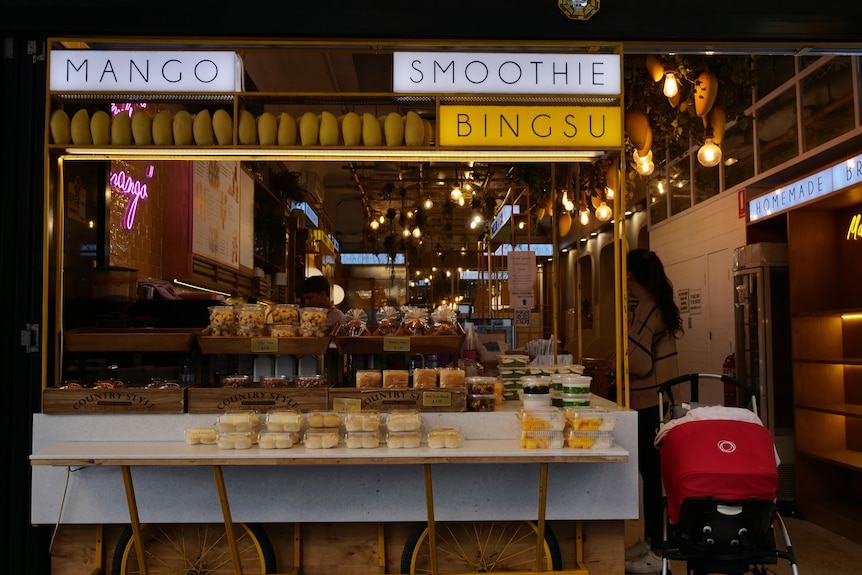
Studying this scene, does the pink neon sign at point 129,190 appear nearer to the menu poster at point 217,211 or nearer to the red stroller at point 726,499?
the menu poster at point 217,211

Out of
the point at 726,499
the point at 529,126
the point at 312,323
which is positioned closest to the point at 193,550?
the point at 312,323

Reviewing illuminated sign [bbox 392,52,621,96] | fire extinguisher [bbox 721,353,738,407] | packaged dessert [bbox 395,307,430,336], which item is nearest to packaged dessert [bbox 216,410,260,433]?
packaged dessert [bbox 395,307,430,336]

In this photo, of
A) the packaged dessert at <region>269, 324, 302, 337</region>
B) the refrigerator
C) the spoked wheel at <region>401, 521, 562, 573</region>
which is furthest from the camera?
the refrigerator

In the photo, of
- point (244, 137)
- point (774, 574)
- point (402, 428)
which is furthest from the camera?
point (774, 574)

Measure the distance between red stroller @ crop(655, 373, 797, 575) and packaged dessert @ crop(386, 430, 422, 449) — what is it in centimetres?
113

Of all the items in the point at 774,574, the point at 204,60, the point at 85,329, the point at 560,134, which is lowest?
the point at 774,574

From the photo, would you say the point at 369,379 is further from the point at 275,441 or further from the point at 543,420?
the point at 543,420

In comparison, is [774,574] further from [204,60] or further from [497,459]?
[204,60]

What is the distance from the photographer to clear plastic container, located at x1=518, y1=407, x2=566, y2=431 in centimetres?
317

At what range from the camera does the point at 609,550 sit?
11.7ft

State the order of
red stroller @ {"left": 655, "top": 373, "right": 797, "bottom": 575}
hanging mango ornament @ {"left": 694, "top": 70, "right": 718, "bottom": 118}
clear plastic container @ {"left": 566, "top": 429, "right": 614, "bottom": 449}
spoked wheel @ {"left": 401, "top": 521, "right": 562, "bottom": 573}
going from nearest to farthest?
red stroller @ {"left": 655, "top": 373, "right": 797, "bottom": 575}
clear plastic container @ {"left": 566, "top": 429, "right": 614, "bottom": 449}
spoked wheel @ {"left": 401, "top": 521, "right": 562, "bottom": 573}
hanging mango ornament @ {"left": 694, "top": 70, "right": 718, "bottom": 118}

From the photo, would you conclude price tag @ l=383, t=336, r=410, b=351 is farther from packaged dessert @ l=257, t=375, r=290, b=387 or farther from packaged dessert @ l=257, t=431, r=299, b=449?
packaged dessert @ l=257, t=431, r=299, b=449

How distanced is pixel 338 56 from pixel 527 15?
4.69 metres

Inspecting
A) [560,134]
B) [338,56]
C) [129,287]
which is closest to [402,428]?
[560,134]
